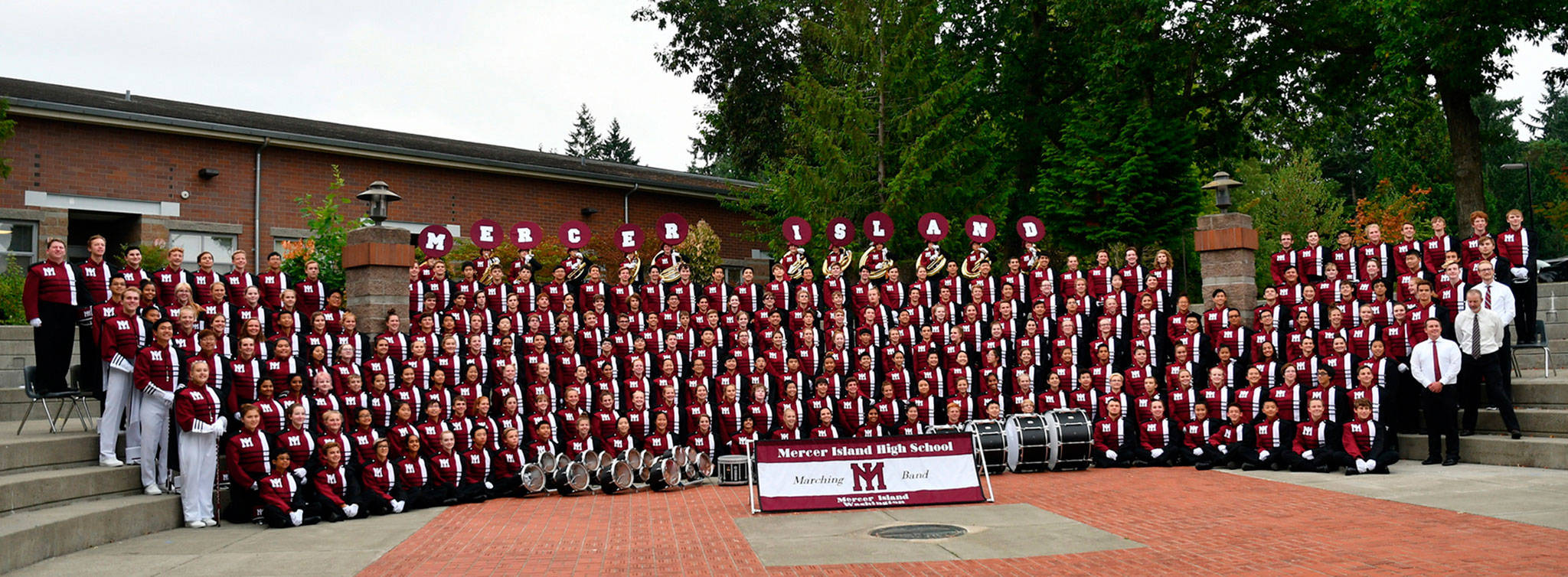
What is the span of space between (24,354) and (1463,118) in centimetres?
2543

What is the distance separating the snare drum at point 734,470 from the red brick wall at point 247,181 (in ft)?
46.6

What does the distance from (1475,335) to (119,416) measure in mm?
15211

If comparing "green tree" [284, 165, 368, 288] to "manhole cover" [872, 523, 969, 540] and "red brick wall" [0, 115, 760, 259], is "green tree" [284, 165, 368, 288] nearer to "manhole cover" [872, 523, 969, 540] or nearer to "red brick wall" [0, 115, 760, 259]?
"red brick wall" [0, 115, 760, 259]

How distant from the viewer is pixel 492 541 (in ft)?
32.0

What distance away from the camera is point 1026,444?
14.2 meters

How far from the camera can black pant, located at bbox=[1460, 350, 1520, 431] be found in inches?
521

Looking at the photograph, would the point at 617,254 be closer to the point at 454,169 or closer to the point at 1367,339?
the point at 454,169

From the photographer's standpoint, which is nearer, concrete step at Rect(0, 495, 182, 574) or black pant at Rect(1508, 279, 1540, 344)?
concrete step at Rect(0, 495, 182, 574)

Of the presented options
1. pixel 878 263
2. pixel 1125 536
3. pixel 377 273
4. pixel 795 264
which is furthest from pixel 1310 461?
pixel 377 273

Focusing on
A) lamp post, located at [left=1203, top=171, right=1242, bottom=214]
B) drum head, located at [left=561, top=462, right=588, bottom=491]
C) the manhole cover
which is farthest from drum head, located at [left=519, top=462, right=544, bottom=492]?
lamp post, located at [left=1203, top=171, right=1242, bottom=214]

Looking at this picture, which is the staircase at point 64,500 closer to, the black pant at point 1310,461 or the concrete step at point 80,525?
the concrete step at point 80,525

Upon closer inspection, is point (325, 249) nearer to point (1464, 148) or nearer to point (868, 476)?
point (868, 476)

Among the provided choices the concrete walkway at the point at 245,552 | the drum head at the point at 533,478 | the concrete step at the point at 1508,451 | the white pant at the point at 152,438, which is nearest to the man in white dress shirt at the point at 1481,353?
the concrete step at the point at 1508,451

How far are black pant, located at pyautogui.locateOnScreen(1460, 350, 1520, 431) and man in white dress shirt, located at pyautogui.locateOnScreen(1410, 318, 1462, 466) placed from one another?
220 millimetres
